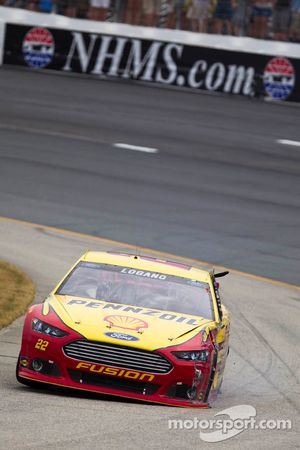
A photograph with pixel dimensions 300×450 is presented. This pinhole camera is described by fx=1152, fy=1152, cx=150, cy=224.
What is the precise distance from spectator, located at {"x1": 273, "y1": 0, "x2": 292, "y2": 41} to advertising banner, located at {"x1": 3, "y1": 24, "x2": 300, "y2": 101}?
1204 millimetres

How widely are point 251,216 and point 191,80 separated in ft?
39.8

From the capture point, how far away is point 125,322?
10.2 meters

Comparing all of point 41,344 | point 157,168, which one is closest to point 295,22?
point 157,168

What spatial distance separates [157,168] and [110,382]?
1506 centimetres

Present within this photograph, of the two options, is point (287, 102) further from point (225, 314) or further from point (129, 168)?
point (225, 314)

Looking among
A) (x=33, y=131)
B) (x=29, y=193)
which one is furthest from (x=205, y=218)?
(x=33, y=131)

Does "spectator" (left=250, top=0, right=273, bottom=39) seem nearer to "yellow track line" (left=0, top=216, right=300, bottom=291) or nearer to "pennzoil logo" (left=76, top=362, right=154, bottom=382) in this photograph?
"yellow track line" (left=0, top=216, right=300, bottom=291)

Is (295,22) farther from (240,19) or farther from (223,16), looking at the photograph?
(223,16)

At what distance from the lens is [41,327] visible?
1007 centimetres

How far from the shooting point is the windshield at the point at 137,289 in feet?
36.0

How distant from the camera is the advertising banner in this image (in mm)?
32062

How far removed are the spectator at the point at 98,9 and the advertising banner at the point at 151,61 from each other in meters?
1.45

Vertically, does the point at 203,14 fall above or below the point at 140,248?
above

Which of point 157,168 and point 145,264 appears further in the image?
point 157,168
